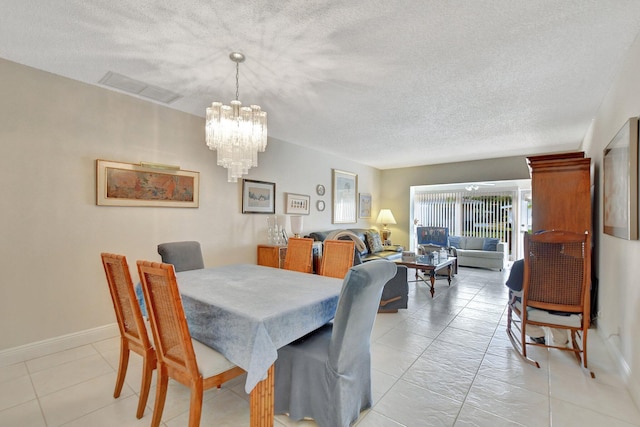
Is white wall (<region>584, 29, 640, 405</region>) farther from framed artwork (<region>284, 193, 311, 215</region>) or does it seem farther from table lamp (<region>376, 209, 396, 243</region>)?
table lamp (<region>376, 209, 396, 243</region>)

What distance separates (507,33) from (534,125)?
2568 millimetres

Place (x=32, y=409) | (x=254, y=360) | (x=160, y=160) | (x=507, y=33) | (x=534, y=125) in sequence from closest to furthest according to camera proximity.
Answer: (x=254, y=360), (x=32, y=409), (x=507, y=33), (x=160, y=160), (x=534, y=125)

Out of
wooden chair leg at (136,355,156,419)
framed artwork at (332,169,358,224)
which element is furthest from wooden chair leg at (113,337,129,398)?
framed artwork at (332,169,358,224)

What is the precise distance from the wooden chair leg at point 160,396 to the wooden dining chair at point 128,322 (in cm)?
18

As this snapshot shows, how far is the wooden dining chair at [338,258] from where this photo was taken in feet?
8.89

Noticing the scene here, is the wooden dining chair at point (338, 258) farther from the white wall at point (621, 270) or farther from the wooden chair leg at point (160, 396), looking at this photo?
the white wall at point (621, 270)

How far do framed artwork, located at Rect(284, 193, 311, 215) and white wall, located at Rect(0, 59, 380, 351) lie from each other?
157 centimetres

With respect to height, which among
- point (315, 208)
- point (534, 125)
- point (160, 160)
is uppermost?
point (534, 125)

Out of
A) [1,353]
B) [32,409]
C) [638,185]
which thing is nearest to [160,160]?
[1,353]

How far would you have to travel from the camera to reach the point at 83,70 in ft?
8.52

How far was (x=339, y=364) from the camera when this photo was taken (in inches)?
61.6

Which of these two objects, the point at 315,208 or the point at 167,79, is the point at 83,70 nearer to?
the point at 167,79

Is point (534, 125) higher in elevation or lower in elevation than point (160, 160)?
higher

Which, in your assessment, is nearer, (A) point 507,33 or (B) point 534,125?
(A) point 507,33
